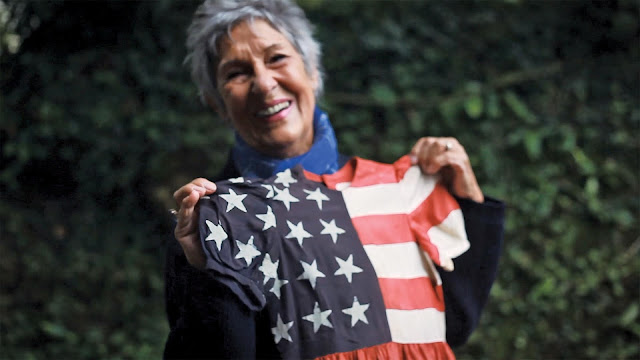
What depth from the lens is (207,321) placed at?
49.2 inches

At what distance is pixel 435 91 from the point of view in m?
3.34

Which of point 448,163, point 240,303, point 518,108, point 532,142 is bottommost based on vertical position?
point 532,142

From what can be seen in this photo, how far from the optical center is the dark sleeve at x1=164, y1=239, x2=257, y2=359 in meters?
1.23

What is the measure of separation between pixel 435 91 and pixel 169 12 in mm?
1506

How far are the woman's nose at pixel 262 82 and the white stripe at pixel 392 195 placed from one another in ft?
1.08

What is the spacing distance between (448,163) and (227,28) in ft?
2.20

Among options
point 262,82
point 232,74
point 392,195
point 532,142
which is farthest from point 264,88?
point 532,142

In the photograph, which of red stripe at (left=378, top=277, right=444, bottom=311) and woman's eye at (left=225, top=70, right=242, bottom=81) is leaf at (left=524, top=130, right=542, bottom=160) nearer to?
red stripe at (left=378, top=277, right=444, bottom=311)

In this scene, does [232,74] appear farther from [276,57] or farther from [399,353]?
[399,353]

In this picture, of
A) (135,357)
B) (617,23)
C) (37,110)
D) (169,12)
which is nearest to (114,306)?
(135,357)

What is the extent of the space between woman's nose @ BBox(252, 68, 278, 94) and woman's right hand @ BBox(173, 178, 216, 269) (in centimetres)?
39

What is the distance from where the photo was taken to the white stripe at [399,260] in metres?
1.42

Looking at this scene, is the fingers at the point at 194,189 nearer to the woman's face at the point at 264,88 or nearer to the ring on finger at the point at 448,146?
the woman's face at the point at 264,88

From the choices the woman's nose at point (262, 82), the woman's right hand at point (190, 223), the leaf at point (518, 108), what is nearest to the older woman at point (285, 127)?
the woman's nose at point (262, 82)
